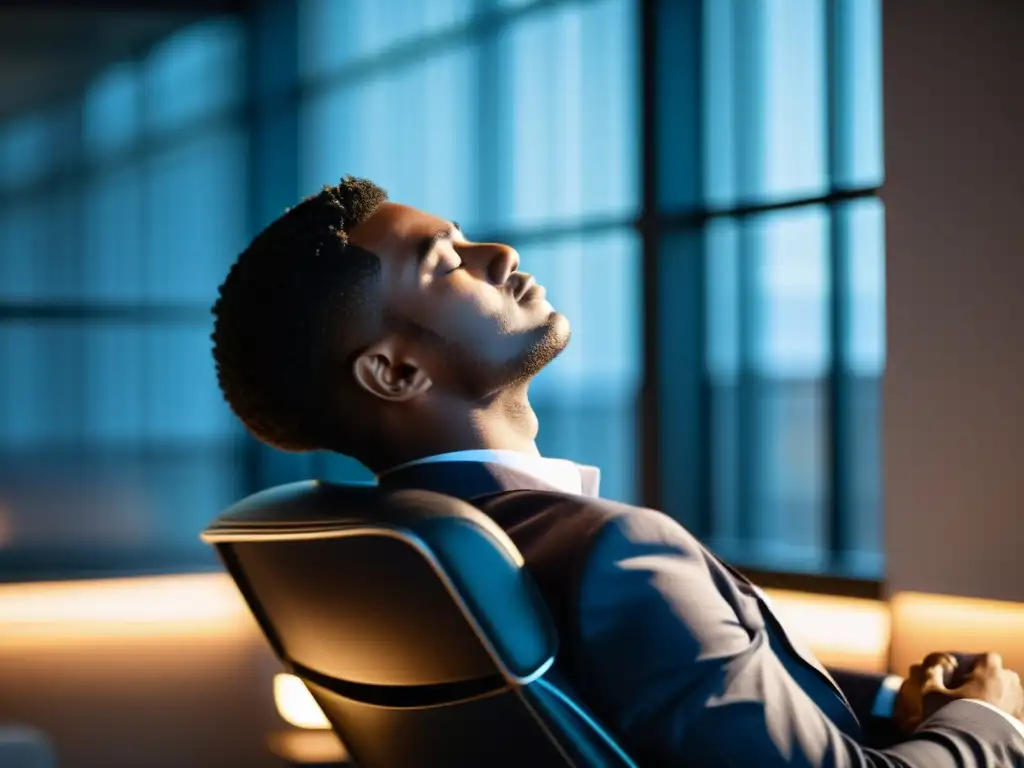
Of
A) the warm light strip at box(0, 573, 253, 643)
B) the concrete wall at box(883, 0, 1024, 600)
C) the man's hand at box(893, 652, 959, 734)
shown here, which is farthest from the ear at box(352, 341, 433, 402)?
the warm light strip at box(0, 573, 253, 643)

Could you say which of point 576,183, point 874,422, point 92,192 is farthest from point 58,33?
point 874,422

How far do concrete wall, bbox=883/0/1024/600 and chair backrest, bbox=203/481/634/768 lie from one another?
1.73m

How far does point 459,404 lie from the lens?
134 centimetres

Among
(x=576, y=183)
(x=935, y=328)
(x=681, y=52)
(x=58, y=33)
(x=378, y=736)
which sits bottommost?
(x=378, y=736)

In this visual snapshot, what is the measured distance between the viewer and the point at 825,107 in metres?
3.10

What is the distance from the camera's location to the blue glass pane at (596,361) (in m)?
3.51

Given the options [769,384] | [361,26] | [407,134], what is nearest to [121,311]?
[407,134]

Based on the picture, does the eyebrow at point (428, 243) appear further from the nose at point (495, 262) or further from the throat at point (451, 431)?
the throat at point (451, 431)

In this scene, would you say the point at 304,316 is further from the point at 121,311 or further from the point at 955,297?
the point at 121,311

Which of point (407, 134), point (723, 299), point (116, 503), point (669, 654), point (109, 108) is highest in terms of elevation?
point (109, 108)

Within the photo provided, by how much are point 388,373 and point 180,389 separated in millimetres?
2945

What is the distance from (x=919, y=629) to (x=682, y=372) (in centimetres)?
99

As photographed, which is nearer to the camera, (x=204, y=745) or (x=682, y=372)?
(x=682, y=372)

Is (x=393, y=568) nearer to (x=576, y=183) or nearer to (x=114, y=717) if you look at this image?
(x=576, y=183)
